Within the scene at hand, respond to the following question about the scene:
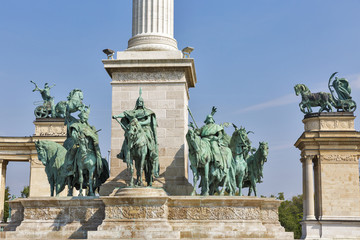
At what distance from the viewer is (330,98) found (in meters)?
58.2

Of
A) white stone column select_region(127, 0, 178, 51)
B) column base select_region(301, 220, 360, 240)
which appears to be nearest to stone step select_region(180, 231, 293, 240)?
white stone column select_region(127, 0, 178, 51)

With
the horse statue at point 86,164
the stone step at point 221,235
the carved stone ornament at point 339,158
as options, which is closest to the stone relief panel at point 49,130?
the carved stone ornament at point 339,158

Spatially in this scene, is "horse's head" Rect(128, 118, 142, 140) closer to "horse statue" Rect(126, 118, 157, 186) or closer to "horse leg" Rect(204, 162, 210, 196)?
"horse statue" Rect(126, 118, 157, 186)

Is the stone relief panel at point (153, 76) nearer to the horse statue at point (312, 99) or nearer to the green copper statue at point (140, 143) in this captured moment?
the green copper statue at point (140, 143)

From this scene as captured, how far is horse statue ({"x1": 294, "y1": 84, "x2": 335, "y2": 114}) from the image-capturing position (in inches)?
2291

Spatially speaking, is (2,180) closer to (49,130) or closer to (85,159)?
(49,130)

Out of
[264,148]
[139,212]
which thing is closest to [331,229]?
[264,148]

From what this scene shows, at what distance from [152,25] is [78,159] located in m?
6.56

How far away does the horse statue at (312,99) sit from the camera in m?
58.2

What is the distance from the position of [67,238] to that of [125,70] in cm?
710

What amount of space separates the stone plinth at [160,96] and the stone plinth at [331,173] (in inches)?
1352

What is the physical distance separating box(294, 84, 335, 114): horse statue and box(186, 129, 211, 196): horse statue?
40.0 metres

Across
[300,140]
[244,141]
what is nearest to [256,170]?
[244,141]

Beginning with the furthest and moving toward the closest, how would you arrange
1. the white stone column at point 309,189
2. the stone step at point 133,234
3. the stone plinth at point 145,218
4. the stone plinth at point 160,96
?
the white stone column at point 309,189, the stone plinth at point 160,96, the stone plinth at point 145,218, the stone step at point 133,234
